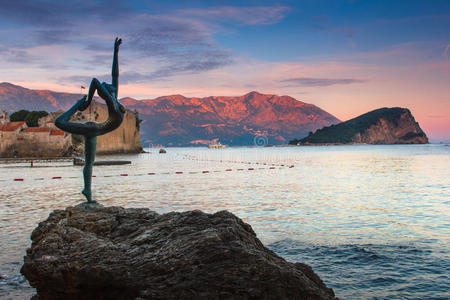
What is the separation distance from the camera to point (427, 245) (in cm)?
1027

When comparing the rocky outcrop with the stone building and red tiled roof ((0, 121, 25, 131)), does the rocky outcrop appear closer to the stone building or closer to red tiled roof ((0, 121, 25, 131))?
the stone building

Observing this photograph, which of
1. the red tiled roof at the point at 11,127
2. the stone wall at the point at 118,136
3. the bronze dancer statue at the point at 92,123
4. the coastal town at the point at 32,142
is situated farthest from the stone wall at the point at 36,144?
the bronze dancer statue at the point at 92,123

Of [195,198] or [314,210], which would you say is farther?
[195,198]

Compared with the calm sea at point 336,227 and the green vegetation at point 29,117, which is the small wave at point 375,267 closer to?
the calm sea at point 336,227

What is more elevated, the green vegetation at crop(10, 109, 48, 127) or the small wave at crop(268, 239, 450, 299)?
the green vegetation at crop(10, 109, 48, 127)

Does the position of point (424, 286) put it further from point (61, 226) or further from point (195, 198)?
point (195, 198)

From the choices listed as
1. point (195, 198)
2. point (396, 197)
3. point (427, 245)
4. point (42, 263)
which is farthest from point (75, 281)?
point (396, 197)

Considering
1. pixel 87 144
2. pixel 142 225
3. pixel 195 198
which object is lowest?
pixel 195 198

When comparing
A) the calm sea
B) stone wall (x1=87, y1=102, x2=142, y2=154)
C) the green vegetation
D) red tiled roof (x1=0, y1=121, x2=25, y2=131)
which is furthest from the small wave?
the green vegetation

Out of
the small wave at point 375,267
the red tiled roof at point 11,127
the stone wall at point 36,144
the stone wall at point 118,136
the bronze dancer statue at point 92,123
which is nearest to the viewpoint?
the small wave at point 375,267

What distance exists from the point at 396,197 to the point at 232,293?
18.1 m

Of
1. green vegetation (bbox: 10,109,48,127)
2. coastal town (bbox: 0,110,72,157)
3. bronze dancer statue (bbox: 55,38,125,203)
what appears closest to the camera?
bronze dancer statue (bbox: 55,38,125,203)

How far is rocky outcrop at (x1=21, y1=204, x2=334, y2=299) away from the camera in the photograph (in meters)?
4.71

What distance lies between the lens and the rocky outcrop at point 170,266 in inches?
186
